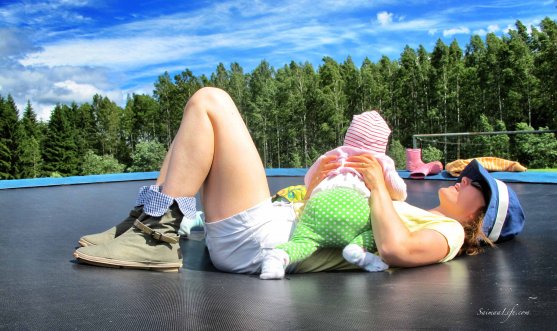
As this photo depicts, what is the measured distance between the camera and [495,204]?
4.89 ft

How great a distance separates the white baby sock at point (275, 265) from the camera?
1.25 meters

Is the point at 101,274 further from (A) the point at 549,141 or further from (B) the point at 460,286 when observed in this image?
(A) the point at 549,141

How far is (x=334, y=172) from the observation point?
1.40 meters

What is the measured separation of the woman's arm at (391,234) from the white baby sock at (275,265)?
228 millimetres

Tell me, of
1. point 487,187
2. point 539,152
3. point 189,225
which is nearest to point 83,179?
point 189,225

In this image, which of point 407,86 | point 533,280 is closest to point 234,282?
point 533,280

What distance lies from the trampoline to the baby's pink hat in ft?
1.10

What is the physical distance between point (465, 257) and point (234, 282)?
71 centimetres

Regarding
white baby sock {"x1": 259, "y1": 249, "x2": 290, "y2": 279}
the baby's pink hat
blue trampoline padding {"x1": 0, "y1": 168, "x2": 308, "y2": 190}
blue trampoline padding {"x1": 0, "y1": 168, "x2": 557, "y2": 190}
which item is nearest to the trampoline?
white baby sock {"x1": 259, "y1": 249, "x2": 290, "y2": 279}

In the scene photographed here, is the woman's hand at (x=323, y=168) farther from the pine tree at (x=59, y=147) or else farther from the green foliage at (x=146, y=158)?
the pine tree at (x=59, y=147)

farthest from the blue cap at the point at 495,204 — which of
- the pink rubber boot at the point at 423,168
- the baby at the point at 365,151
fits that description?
the pink rubber boot at the point at 423,168

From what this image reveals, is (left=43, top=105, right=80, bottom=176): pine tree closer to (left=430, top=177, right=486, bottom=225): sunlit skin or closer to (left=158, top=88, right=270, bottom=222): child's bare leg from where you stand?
(left=158, top=88, right=270, bottom=222): child's bare leg

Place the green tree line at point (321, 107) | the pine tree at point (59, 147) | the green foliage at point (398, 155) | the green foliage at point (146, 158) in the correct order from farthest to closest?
the pine tree at point (59, 147) < the green tree line at point (321, 107) < the green foliage at point (146, 158) < the green foliage at point (398, 155)

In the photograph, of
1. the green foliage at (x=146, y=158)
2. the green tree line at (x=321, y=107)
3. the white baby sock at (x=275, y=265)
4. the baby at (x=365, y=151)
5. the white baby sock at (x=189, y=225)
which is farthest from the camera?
the green tree line at (x=321, y=107)
